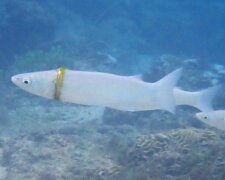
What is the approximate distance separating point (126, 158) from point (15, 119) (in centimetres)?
546

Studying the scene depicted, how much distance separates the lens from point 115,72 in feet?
60.4

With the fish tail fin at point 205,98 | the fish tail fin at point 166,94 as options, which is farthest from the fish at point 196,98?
the fish tail fin at point 166,94

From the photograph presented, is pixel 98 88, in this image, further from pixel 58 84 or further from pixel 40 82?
pixel 40 82

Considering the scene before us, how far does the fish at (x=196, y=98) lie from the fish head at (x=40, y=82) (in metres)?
1.66

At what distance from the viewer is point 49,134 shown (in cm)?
881

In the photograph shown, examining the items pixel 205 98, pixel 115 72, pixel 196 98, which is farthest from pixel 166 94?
pixel 115 72

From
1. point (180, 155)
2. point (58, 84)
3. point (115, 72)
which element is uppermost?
point (115, 72)

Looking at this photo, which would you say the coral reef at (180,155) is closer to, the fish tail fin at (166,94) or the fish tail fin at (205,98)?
the fish tail fin at (205,98)

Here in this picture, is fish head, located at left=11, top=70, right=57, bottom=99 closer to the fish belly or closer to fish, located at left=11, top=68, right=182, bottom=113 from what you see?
fish, located at left=11, top=68, right=182, bottom=113

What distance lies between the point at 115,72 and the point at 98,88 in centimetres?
1440

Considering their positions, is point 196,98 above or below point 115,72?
below

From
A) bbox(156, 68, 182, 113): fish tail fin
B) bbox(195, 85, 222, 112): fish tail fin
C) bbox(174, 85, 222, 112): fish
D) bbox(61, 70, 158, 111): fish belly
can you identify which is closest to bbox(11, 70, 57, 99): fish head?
bbox(61, 70, 158, 111): fish belly

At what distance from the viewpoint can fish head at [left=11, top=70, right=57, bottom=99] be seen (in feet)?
12.6

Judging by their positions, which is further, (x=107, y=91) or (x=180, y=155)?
(x=180, y=155)
